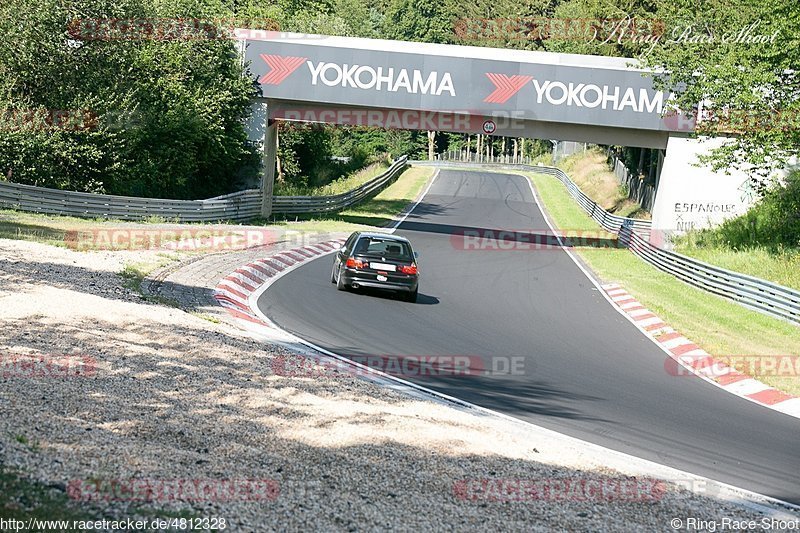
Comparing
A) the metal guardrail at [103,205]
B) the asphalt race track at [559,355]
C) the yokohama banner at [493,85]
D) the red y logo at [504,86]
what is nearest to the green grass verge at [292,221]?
the metal guardrail at [103,205]

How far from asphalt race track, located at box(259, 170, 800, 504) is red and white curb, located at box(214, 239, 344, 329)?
0.44m

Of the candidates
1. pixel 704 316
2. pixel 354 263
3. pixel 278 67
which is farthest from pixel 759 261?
pixel 278 67

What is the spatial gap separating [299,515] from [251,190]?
33.4 meters

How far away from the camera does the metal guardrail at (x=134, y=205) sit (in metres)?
29.6

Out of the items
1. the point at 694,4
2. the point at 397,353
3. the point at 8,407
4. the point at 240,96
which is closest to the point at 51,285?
the point at 397,353

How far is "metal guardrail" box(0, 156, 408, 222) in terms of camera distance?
97.0 ft

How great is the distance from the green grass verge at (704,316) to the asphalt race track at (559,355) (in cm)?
128

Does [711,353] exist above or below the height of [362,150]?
below

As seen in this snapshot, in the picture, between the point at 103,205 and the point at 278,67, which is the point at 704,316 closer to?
the point at 103,205

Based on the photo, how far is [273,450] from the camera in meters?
8.01

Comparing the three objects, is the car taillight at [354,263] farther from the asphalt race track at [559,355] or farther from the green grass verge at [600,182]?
the green grass verge at [600,182]

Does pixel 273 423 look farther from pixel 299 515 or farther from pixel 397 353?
pixel 397 353

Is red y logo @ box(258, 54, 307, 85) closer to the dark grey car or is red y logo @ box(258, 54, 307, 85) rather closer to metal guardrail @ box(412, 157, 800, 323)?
metal guardrail @ box(412, 157, 800, 323)

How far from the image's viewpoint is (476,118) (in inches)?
1468
